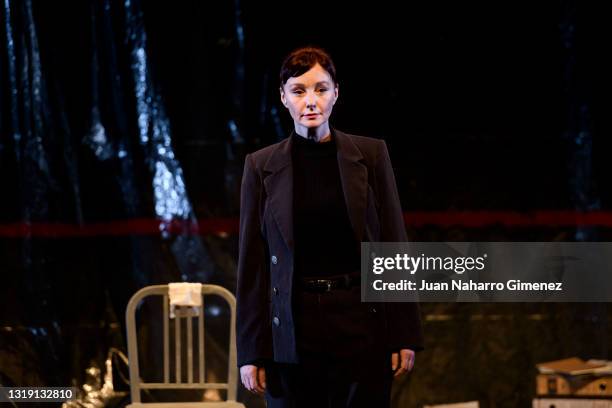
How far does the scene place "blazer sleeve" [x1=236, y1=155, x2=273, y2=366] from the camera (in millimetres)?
1797

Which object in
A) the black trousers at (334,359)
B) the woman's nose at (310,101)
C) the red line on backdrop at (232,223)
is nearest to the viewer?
the black trousers at (334,359)

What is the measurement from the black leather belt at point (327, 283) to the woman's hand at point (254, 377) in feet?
0.74

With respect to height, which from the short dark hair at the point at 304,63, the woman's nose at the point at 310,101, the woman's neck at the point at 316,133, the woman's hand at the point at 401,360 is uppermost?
the short dark hair at the point at 304,63

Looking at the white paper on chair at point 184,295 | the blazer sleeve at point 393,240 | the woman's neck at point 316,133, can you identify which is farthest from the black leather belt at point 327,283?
the white paper on chair at point 184,295

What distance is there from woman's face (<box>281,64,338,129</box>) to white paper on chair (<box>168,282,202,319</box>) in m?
1.06

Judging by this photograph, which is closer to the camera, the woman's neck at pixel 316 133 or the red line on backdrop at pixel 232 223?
the woman's neck at pixel 316 133

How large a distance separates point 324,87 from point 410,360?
0.67 meters

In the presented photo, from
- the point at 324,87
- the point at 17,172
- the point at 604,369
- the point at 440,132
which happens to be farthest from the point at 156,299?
the point at 604,369

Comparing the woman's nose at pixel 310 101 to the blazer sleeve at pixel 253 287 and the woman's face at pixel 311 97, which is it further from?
the blazer sleeve at pixel 253 287

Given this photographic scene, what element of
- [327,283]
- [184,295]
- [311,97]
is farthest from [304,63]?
[184,295]

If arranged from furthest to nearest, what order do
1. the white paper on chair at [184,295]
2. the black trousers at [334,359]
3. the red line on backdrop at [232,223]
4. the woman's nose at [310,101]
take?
the red line on backdrop at [232,223]
the white paper on chair at [184,295]
the woman's nose at [310,101]
the black trousers at [334,359]

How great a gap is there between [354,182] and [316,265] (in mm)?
208

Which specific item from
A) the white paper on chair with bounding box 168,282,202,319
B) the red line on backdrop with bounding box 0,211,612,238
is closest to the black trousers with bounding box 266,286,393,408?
the white paper on chair with bounding box 168,282,202,319

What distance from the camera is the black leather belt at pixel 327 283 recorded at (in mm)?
1744
